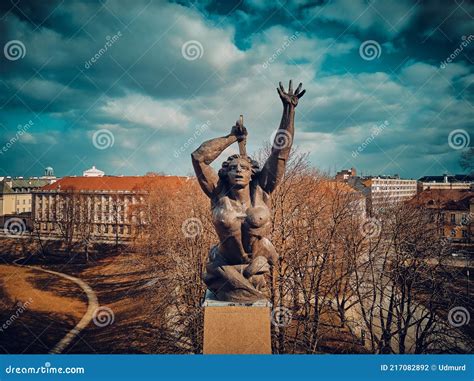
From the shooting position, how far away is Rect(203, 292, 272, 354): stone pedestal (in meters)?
5.38

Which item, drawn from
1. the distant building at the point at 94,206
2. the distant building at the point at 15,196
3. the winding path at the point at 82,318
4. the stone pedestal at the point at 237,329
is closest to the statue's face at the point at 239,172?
the stone pedestal at the point at 237,329

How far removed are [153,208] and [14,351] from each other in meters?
14.0

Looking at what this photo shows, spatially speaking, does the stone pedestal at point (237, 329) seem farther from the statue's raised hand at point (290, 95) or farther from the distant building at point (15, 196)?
the distant building at point (15, 196)

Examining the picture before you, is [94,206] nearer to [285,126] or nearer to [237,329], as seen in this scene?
[237,329]

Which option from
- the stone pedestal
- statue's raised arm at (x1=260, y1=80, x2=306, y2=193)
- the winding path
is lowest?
the winding path

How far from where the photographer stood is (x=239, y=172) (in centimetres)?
576

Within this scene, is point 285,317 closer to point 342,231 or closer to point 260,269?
point 342,231

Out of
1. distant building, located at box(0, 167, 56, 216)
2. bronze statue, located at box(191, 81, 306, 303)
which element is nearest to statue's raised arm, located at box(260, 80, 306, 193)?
bronze statue, located at box(191, 81, 306, 303)

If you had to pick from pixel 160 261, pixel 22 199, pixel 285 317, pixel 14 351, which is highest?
pixel 22 199

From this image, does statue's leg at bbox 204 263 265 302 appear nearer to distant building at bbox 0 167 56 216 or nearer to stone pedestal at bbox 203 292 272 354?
stone pedestal at bbox 203 292 272 354

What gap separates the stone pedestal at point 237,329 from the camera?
17.6 ft

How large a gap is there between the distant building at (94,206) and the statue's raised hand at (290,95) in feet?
104

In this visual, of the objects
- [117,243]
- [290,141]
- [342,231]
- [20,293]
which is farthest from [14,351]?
Answer: [117,243]

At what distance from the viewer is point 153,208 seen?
100 feet
